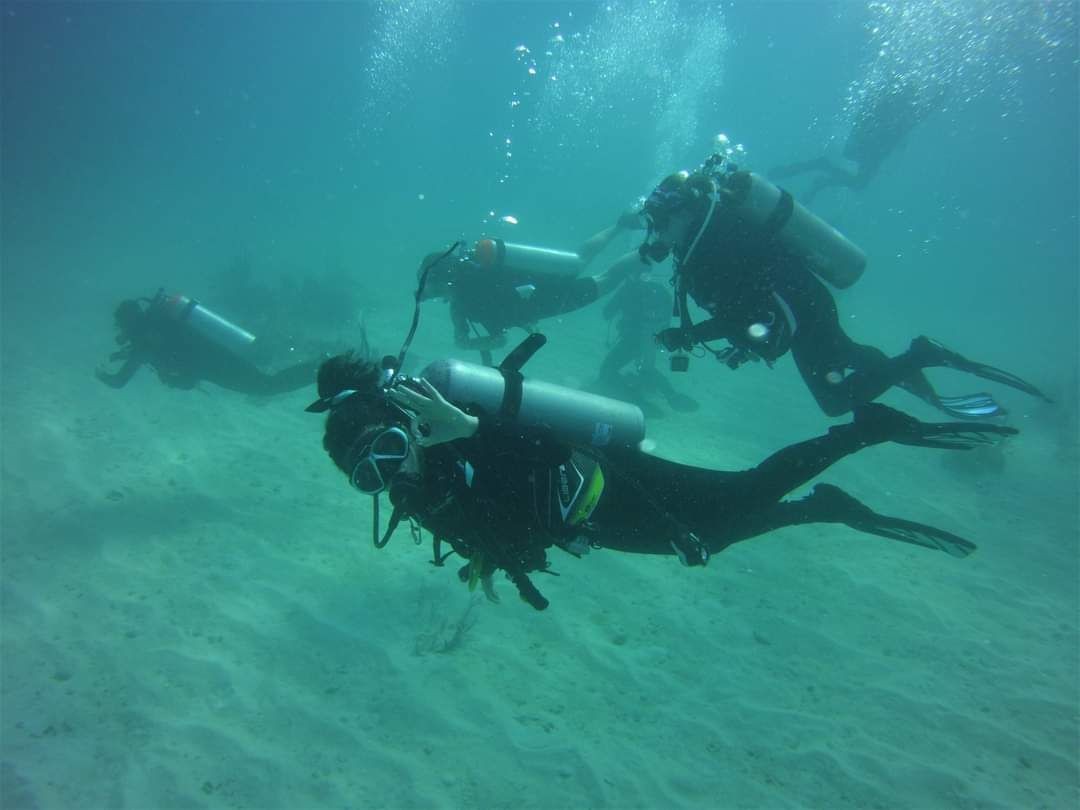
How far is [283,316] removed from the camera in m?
18.3

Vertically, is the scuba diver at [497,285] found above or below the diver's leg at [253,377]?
above

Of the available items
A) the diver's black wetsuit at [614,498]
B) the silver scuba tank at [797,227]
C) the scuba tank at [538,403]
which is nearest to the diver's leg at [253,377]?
the scuba tank at [538,403]

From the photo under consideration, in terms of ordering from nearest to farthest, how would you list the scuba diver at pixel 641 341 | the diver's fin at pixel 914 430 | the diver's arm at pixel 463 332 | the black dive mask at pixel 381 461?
the black dive mask at pixel 381 461
the diver's fin at pixel 914 430
the diver's arm at pixel 463 332
the scuba diver at pixel 641 341

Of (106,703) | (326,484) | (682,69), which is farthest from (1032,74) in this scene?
(106,703)

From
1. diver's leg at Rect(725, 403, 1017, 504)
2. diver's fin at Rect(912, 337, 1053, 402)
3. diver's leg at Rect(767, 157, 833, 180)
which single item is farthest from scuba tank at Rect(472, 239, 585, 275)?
diver's leg at Rect(767, 157, 833, 180)

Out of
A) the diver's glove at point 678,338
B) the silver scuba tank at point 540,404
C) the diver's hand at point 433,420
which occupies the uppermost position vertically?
the diver's glove at point 678,338

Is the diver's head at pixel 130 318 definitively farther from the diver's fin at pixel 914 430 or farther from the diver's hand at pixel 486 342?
the diver's fin at pixel 914 430

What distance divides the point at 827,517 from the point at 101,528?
884 cm

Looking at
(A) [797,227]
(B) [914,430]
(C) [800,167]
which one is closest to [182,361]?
(A) [797,227]

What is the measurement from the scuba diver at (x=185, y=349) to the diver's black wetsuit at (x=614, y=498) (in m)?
6.77

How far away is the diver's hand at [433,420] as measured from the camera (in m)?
2.79

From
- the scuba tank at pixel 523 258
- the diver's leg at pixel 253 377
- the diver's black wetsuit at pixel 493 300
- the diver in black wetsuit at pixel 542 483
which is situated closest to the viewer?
the diver in black wetsuit at pixel 542 483

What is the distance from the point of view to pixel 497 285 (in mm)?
8328

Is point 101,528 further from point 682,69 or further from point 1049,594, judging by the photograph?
point 682,69
